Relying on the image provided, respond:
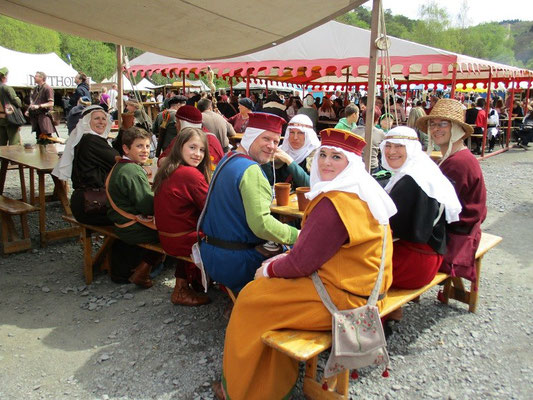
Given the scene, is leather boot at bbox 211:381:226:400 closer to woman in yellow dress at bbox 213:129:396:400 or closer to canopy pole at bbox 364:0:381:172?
woman in yellow dress at bbox 213:129:396:400

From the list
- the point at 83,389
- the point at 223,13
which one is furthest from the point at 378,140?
the point at 83,389

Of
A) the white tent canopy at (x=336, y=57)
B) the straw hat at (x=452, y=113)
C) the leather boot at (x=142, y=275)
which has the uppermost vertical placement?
the white tent canopy at (x=336, y=57)

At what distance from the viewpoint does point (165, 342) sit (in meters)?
3.01

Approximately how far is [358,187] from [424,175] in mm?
814

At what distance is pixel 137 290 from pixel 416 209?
252 centimetres

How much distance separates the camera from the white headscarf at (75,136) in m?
4.23

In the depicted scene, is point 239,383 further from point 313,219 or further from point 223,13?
point 223,13

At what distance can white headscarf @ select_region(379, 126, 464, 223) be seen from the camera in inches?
103

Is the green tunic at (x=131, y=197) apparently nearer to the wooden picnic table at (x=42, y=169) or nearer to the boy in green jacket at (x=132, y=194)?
the boy in green jacket at (x=132, y=194)

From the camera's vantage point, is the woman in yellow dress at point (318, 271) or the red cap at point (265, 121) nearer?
the woman in yellow dress at point (318, 271)

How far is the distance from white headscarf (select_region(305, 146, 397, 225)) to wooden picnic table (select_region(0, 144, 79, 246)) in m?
3.77

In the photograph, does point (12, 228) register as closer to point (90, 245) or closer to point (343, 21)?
point (90, 245)

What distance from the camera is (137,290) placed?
3844 millimetres

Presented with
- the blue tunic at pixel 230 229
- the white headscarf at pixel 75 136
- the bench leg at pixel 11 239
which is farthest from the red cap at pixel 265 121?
the bench leg at pixel 11 239
